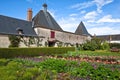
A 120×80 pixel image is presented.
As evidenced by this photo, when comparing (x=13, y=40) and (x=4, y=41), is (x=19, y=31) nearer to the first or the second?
(x=13, y=40)

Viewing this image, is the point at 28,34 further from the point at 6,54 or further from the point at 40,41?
the point at 6,54

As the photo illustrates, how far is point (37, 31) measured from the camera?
24891mm

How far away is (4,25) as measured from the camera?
20.8 metres

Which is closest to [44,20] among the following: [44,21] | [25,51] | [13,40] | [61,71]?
[44,21]

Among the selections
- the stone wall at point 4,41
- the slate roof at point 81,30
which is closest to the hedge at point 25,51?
the stone wall at point 4,41

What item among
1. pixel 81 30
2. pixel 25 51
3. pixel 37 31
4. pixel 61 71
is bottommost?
pixel 61 71

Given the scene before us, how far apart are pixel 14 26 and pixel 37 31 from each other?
4.06 meters

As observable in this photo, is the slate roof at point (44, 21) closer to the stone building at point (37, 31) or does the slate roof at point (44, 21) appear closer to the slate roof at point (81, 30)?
the stone building at point (37, 31)

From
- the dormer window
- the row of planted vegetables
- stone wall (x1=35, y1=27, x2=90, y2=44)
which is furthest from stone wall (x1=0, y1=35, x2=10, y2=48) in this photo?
the row of planted vegetables

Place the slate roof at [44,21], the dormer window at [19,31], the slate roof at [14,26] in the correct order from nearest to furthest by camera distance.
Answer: the slate roof at [14,26], the dormer window at [19,31], the slate roof at [44,21]

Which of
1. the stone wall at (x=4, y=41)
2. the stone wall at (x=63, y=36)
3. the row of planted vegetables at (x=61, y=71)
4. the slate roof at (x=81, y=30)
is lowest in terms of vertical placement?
the row of planted vegetables at (x=61, y=71)

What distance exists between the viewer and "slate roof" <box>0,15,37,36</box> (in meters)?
20.4

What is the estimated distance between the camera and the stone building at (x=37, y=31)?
68.4ft

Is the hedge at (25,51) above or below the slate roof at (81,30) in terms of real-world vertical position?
below
